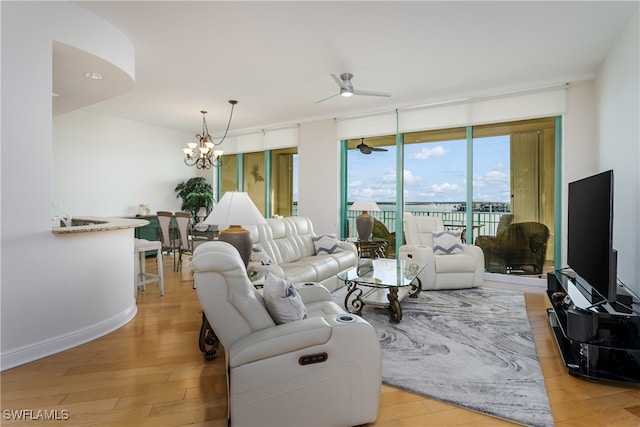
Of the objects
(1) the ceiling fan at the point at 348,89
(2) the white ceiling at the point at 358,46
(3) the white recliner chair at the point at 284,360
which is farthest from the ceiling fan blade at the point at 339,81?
(3) the white recliner chair at the point at 284,360

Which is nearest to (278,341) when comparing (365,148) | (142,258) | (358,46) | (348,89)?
(358,46)

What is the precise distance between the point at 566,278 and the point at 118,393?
3870mm

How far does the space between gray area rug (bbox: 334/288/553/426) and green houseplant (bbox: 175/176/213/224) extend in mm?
4958

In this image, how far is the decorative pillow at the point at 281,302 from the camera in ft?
5.98

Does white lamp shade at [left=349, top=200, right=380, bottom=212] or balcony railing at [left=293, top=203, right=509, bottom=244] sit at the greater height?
white lamp shade at [left=349, top=200, right=380, bottom=212]

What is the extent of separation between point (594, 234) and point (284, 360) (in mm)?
2523

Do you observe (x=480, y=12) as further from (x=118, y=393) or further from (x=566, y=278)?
(x=118, y=393)

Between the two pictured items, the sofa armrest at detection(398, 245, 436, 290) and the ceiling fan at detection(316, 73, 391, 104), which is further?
the sofa armrest at detection(398, 245, 436, 290)

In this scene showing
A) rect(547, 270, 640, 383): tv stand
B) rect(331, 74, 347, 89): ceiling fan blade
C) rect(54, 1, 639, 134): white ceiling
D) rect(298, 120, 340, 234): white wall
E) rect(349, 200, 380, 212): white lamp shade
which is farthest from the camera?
rect(298, 120, 340, 234): white wall

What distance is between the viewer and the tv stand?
7.18 feet

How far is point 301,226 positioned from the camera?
16.4ft

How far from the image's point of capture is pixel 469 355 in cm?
256

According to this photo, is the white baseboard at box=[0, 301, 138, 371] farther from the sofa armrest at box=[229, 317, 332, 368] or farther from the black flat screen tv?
the black flat screen tv

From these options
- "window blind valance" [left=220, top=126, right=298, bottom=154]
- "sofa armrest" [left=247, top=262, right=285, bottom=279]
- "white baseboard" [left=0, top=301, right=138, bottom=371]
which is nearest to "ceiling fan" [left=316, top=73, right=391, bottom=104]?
"sofa armrest" [left=247, top=262, right=285, bottom=279]
